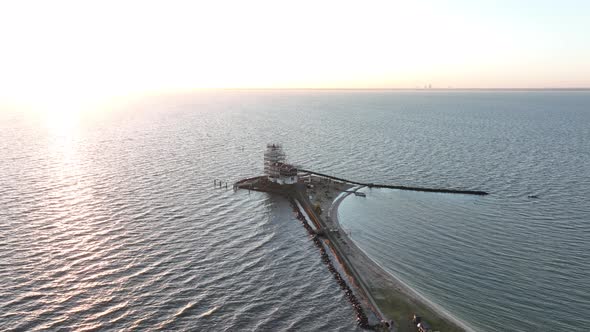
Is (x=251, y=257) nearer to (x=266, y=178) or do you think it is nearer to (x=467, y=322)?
(x=467, y=322)

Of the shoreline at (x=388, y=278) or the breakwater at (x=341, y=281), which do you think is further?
the shoreline at (x=388, y=278)

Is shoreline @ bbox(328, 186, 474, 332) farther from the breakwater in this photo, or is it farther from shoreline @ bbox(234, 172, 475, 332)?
the breakwater

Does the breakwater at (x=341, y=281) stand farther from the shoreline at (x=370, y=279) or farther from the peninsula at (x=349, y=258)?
the shoreline at (x=370, y=279)

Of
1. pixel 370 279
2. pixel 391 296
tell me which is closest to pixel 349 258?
pixel 370 279

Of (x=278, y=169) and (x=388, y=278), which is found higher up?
(x=278, y=169)

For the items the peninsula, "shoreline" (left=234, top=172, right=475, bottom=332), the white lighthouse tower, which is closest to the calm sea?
the peninsula

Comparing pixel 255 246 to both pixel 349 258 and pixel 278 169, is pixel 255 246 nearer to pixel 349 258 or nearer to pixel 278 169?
pixel 349 258

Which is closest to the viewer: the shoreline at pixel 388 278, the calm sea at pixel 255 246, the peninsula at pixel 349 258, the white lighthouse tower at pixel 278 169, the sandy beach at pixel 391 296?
the sandy beach at pixel 391 296

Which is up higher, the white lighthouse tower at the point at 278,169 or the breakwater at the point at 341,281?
the white lighthouse tower at the point at 278,169

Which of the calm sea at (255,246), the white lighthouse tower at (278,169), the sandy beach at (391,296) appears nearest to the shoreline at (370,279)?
the sandy beach at (391,296)
